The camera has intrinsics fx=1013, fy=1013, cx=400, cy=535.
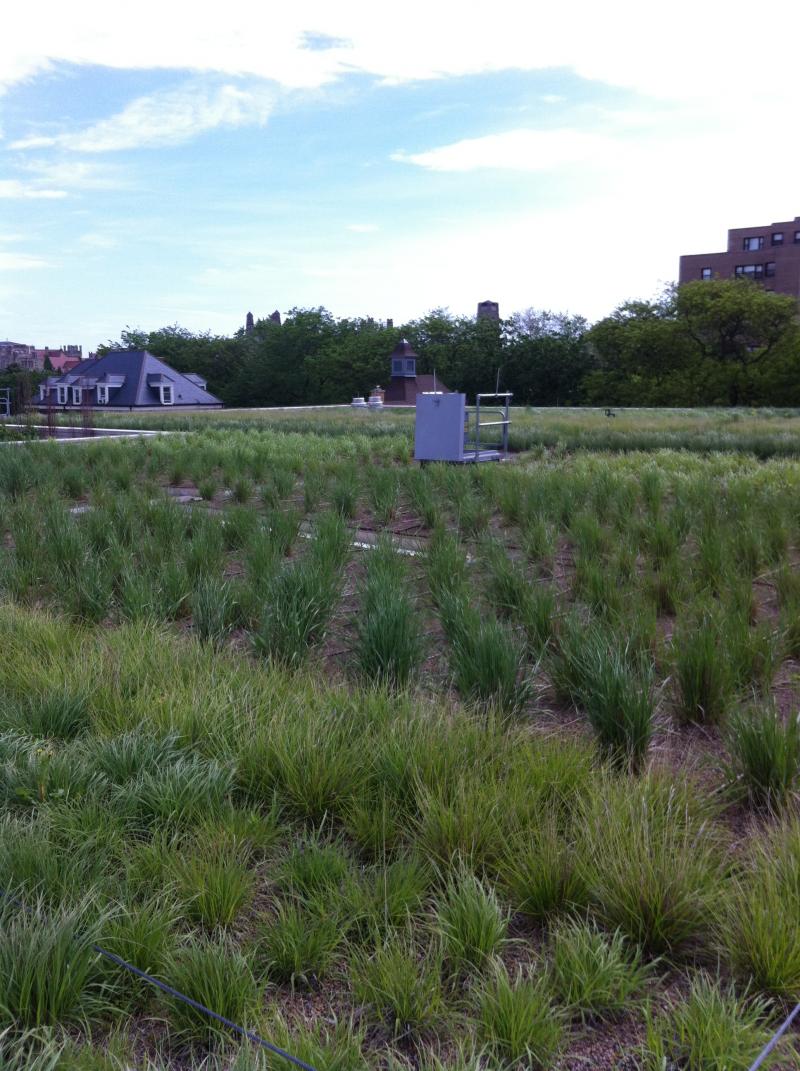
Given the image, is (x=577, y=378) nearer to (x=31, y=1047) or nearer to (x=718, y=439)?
(x=718, y=439)

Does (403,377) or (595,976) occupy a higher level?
(403,377)

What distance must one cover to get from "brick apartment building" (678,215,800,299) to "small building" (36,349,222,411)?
128 ft

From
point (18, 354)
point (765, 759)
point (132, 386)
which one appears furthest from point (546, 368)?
point (18, 354)

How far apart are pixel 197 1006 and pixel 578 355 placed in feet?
165

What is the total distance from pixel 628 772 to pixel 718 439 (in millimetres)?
13780

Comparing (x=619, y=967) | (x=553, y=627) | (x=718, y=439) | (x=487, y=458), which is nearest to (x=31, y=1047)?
(x=619, y=967)

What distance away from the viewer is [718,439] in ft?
52.5

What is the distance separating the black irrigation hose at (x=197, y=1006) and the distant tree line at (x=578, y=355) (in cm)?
4291

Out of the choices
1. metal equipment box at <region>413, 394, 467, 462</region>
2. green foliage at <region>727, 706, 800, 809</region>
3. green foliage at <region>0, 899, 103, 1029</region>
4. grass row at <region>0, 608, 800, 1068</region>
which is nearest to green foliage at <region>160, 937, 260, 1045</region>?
grass row at <region>0, 608, 800, 1068</region>

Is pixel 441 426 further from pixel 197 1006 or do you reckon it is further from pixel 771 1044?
pixel 771 1044

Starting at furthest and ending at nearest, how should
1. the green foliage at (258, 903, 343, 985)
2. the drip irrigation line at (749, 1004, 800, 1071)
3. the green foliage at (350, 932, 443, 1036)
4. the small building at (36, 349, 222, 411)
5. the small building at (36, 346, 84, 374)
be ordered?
the small building at (36, 346, 84, 374) < the small building at (36, 349, 222, 411) < the green foliage at (258, 903, 343, 985) < the green foliage at (350, 932, 443, 1036) < the drip irrigation line at (749, 1004, 800, 1071)

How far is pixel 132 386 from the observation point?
189 ft

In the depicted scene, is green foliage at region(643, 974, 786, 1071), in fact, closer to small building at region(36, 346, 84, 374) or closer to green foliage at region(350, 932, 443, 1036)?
green foliage at region(350, 932, 443, 1036)

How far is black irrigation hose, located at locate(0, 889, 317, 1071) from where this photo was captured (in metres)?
1.86
